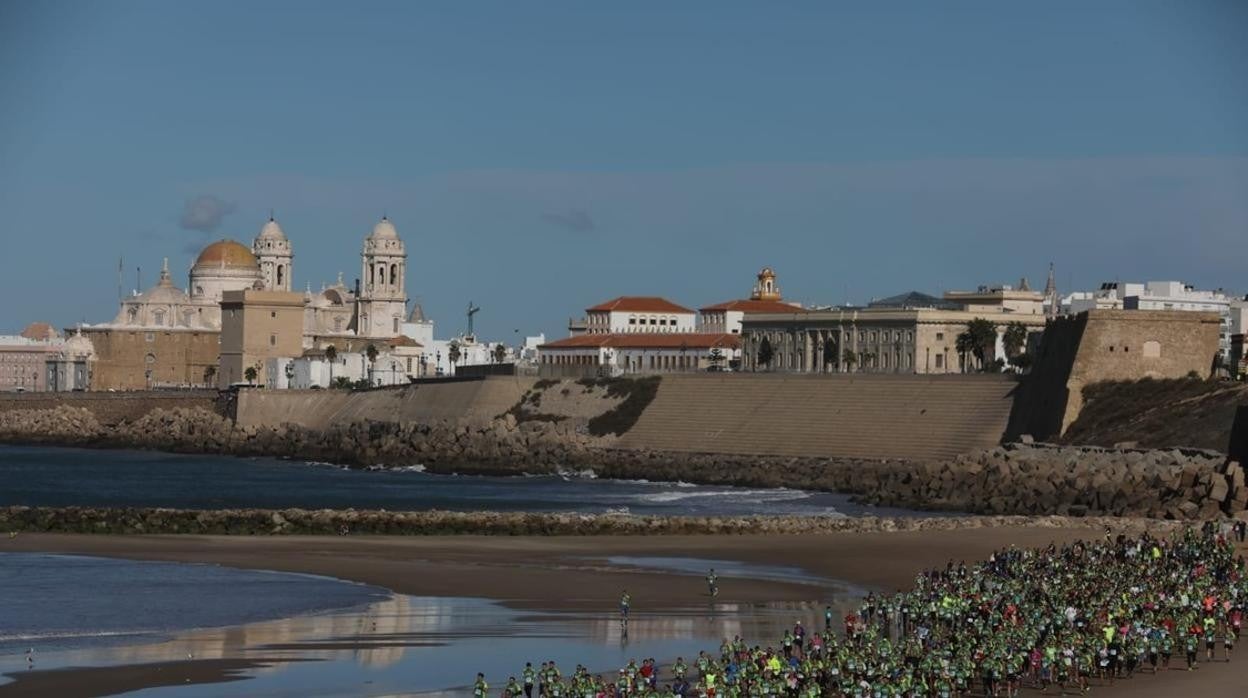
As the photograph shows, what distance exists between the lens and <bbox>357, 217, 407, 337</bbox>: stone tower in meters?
167

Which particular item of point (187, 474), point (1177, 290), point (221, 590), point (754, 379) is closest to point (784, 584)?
point (221, 590)

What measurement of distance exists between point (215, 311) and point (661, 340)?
117ft

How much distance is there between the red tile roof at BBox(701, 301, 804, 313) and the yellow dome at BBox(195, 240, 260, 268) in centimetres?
3498

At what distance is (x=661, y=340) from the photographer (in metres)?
149

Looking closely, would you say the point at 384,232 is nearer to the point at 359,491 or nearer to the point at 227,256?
the point at 227,256

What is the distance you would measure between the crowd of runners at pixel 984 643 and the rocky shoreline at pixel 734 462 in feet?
63.3

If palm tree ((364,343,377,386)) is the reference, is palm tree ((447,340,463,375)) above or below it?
above

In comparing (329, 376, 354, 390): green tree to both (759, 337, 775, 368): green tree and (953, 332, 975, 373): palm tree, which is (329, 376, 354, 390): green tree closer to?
(759, 337, 775, 368): green tree

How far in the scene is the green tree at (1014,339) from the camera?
119750 millimetres

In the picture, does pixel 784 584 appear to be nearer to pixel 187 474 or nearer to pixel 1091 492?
pixel 1091 492

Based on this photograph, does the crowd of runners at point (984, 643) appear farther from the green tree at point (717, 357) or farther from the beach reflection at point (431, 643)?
the green tree at point (717, 357)

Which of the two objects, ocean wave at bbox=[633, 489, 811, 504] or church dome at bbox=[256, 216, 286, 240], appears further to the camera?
church dome at bbox=[256, 216, 286, 240]

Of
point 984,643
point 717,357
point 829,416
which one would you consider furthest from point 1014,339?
point 984,643

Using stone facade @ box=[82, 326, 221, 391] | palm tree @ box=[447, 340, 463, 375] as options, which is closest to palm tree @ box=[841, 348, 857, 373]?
palm tree @ box=[447, 340, 463, 375]
